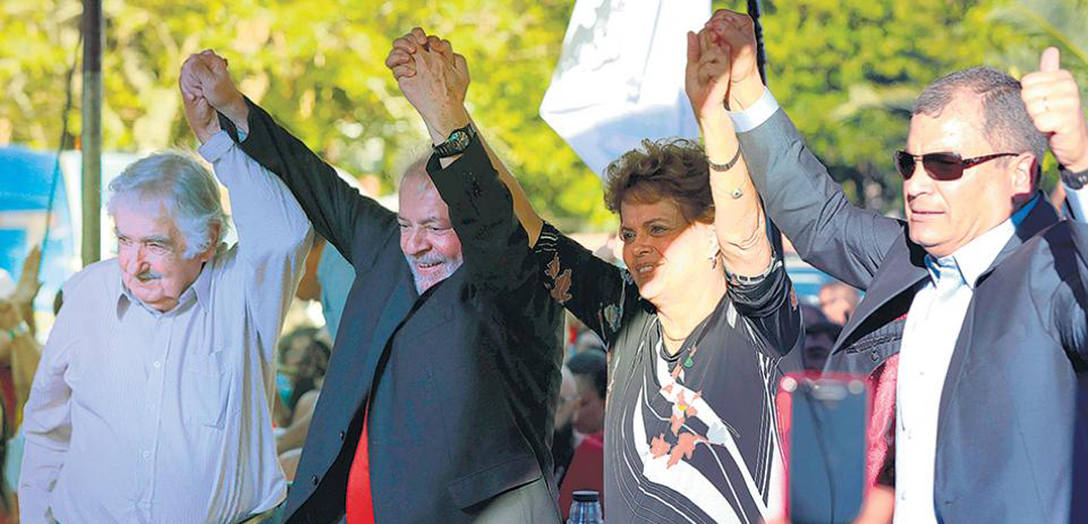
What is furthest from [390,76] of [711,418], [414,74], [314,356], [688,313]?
[711,418]

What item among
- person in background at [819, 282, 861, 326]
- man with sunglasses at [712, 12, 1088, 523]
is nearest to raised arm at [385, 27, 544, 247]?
man with sunglasses at [712, 12, 1088, 523]

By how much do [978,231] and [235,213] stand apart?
6.35ft

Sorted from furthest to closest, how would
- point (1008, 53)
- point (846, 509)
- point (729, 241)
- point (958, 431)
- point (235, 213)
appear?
point (1008, 53) < point (235, 213) < point (729, 241) < point (958, 431) < point (846, 509)

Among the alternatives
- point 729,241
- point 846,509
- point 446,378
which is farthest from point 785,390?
point 446,378

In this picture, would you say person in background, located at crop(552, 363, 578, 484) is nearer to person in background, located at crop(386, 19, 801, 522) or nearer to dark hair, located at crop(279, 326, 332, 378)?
dark hair, located at crop(279, 326, 332, 378)

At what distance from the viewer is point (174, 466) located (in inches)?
151

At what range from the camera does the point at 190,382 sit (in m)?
3.89

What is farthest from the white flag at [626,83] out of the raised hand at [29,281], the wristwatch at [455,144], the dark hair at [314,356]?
the dark hair at [314,356]

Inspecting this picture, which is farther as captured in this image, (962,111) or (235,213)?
(235,213)

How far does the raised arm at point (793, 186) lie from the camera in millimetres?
3023

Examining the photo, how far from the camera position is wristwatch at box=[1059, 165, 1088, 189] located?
95.2 inches

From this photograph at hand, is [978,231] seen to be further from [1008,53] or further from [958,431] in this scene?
[1008,53]

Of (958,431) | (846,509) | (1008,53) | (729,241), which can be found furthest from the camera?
(1008,53)

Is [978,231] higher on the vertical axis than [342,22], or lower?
lower
